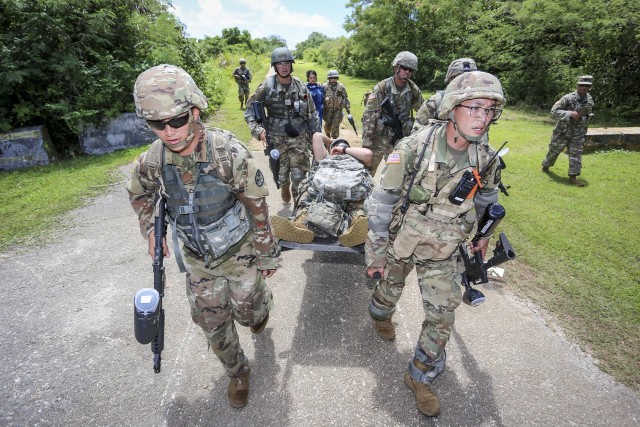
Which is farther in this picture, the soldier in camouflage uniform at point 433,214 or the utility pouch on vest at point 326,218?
the utility pouch on vest at point 326,218

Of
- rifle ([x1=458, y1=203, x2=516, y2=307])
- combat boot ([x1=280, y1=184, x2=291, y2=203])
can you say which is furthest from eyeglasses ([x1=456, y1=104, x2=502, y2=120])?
combat boot ([x1=280, y1=184, x2=291, y2=203])

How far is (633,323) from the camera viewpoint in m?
3.54

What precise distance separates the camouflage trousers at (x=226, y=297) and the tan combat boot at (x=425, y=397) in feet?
4.51

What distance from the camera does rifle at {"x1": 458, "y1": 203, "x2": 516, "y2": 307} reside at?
2.57 metres

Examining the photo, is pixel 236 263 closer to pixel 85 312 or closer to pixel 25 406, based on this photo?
pixel 25 406

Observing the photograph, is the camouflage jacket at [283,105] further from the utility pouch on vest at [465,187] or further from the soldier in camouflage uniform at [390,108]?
the utility pouch on vest at [465,187]

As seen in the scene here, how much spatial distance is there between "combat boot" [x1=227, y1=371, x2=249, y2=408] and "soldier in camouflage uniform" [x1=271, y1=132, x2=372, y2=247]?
1.34 m

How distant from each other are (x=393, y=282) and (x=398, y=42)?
95.0 feet

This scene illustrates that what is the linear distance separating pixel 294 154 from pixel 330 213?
2350 millimetres

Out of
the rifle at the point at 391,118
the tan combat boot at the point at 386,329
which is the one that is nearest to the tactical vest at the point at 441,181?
the tan combat boot at the point at 386,329

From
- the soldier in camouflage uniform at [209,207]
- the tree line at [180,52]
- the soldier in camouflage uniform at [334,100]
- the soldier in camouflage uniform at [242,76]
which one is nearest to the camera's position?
the soldier in camouflage uniform at [209,207]

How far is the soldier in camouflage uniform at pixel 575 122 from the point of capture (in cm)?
728

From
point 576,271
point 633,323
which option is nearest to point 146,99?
point 633,323

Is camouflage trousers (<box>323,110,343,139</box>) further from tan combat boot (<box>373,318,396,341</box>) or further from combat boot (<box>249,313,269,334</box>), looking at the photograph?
combat boot (<box>249,313,269,334</box>)
